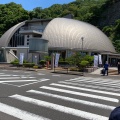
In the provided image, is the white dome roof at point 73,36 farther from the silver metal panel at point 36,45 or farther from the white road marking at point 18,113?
the white road marking at point 18,113

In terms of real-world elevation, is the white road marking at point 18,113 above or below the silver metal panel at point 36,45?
below

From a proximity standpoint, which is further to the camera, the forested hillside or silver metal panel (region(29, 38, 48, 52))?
the forested hillside

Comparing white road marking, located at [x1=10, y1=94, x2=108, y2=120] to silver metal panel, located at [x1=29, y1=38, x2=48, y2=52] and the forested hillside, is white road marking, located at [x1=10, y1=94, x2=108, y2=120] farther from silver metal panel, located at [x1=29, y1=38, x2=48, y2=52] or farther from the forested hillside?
the forested hillside

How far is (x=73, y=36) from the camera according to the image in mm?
54281

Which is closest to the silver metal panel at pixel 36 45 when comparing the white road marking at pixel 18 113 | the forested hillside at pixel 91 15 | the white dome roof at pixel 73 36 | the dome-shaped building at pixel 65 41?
the dome-shaped building at pixel 65 41

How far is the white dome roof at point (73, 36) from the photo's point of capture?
173ft

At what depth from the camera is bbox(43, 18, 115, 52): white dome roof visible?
173 feet

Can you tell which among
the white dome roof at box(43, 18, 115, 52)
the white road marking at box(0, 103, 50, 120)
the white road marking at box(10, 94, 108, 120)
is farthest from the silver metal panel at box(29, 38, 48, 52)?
the white road marking at box(0, 103, 50, 120)

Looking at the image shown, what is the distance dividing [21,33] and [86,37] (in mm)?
15328

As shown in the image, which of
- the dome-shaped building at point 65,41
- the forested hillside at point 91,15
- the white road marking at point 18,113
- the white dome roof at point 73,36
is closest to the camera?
the white road marking at point 18,113

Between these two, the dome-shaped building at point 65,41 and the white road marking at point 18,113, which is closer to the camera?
the white road marking at point 18,113

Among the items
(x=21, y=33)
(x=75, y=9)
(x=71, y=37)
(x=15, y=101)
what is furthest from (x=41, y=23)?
(x=15, y=101)

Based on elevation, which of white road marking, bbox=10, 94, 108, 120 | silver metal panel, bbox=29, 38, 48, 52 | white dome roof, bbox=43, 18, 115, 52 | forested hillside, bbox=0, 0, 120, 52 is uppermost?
forested hillside, bbox=0, 0, 120, 52

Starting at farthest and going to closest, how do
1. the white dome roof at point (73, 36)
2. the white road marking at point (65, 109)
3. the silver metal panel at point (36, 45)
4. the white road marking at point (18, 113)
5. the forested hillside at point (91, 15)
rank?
the forested hillside at point (91, 15) < the white dome roof at point (73, 36) < the silver metal panel at point (36, 45) < the white road marking at point (65, 109) < the white road marking at point (18, 113)
